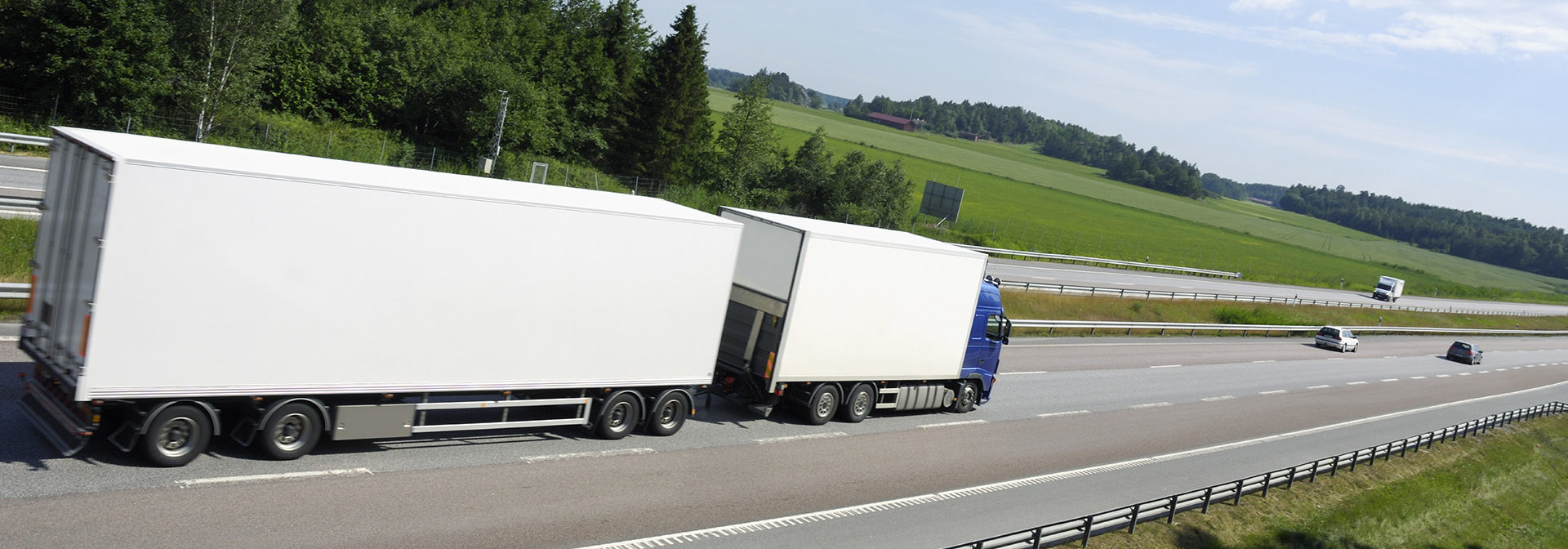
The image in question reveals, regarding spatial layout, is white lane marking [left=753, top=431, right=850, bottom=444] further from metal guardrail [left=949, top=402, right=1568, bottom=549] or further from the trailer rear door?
the trailer rear door

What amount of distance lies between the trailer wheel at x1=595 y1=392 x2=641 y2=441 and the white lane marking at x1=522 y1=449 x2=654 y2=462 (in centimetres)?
34

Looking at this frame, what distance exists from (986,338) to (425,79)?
4629cm

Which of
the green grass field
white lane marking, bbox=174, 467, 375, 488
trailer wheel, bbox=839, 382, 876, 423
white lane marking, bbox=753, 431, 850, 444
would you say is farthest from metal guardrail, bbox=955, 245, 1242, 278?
white lane marking, bbox=174, 467, 375, 488

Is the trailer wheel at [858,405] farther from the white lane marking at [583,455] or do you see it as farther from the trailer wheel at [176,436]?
the trailer wheel at [176,436]

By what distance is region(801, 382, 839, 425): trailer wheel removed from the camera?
16.9 metres

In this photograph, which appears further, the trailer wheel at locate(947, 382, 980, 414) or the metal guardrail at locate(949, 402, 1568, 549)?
the trailer wheel at locate(947, 382, 980, 414)

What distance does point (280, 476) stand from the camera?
10.7 metres

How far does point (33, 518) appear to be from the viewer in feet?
28.5

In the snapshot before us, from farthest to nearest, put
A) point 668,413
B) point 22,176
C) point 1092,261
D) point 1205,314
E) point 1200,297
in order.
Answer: point 1092,261, point 1200,297, point 1205,314, point 22,176, point 668,413

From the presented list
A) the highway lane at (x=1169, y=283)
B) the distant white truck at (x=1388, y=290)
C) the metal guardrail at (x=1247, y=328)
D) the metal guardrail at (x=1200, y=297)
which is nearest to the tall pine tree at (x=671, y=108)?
the highway lane at (x=1169, y=283)

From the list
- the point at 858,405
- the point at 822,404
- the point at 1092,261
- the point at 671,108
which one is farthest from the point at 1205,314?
the point at 822,404

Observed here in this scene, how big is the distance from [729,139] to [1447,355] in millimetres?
40942

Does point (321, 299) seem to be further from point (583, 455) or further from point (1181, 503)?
point (1181, 503)

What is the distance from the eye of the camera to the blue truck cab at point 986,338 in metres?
19.7
